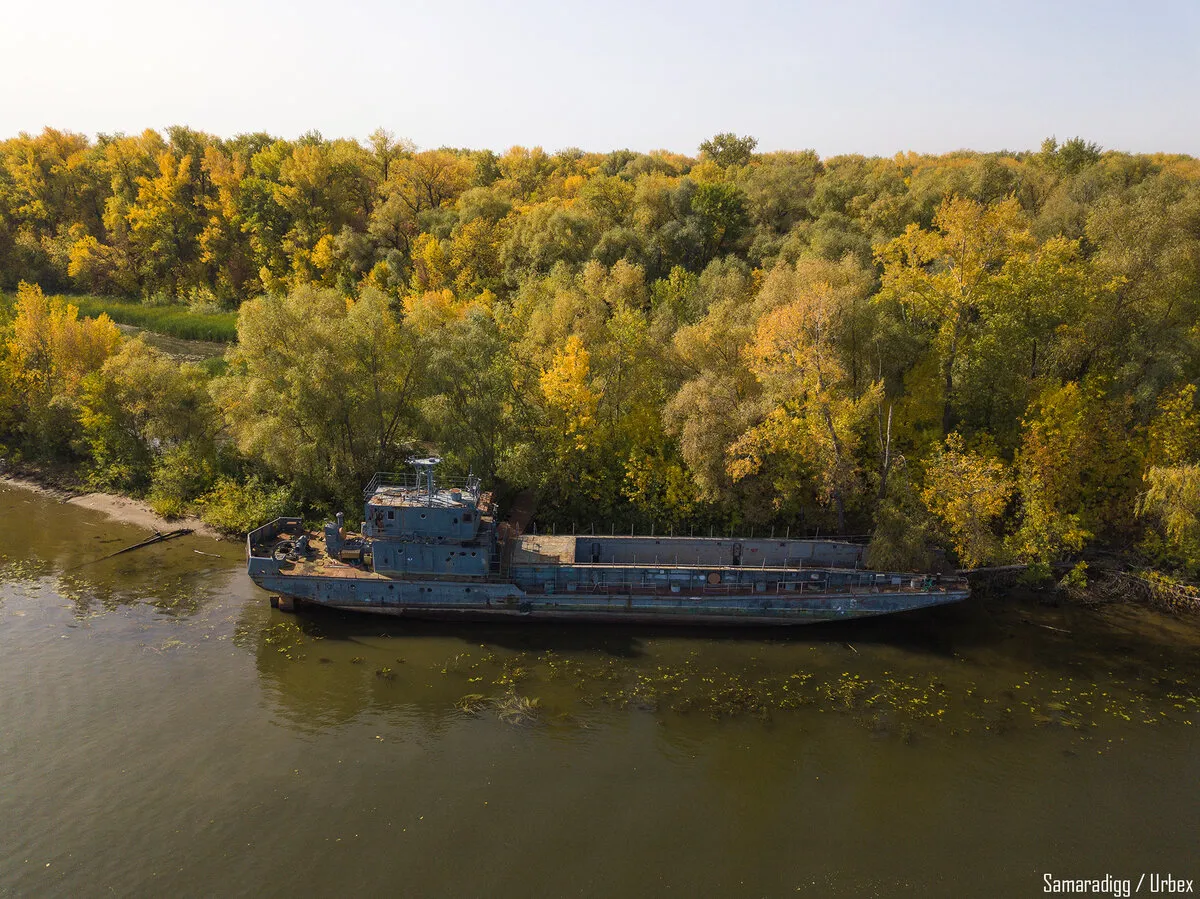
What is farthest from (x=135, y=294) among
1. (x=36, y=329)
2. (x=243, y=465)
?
(x=243, y=465)

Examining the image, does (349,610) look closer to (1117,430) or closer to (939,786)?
(939,786)

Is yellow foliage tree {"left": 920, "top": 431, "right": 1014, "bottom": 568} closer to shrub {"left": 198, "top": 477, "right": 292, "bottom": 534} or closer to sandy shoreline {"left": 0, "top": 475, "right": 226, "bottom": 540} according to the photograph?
shrub {"left": 198, "top": 477, "right": 292, "bottom": 534}

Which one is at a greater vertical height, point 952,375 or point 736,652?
point 952,375

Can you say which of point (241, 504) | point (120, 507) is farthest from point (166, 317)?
point (241, 504)

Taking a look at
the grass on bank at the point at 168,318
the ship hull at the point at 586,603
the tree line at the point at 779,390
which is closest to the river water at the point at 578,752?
the ship hull at the point at 586,603

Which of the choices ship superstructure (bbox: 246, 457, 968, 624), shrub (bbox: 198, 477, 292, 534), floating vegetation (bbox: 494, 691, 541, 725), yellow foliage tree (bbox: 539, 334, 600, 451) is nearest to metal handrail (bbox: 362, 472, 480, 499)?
ship superstructure (bbox: 246, 457, 968, 624)

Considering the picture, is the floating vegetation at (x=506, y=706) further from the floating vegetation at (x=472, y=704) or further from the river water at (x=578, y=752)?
the river water at (x=578, y=752)
